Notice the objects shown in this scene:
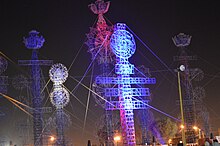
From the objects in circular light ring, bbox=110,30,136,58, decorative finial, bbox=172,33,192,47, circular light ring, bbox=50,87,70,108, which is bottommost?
circular light ring, bbox=50,87,70,108

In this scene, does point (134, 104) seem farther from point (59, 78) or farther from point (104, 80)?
point (59, 78)

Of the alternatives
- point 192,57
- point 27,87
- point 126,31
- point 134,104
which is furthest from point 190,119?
point 27,87

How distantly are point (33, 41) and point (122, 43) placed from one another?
9183 mm

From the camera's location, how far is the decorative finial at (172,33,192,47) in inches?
1783

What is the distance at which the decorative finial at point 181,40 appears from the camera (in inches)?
1783

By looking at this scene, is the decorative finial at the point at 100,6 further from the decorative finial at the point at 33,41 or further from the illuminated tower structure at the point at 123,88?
the decorative finial at the point at 33,41

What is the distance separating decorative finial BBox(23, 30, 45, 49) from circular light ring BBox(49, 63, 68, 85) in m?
2.95

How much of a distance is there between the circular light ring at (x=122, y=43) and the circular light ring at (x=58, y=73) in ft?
18.7

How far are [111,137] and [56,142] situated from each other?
731 cm

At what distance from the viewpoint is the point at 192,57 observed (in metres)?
45.7

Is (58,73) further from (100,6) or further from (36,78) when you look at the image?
(100,6)

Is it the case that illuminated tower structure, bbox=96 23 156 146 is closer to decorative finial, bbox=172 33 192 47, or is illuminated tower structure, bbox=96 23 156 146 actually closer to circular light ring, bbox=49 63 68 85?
circular light ring, bbox=49 63 68 85

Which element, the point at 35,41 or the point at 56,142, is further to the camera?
the point at 56,142

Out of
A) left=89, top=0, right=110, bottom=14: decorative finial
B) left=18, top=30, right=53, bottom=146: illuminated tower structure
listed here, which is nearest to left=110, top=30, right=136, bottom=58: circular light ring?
left=89, top=0, right=110, bottom=14: decorative finial
